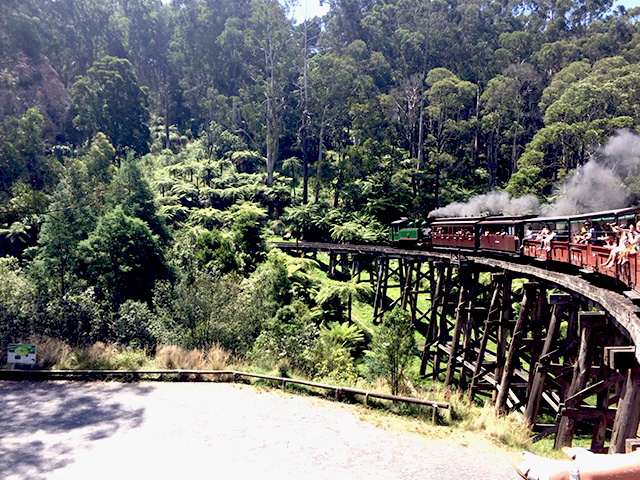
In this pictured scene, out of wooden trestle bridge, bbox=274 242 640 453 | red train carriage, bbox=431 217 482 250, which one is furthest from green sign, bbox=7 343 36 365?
Answer: red train carriage, bbox=431 217 482 250

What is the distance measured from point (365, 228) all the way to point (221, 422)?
2603 centimetres

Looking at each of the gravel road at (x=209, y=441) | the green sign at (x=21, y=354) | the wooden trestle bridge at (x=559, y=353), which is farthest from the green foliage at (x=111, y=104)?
the gravel road at (x=209, y=441)

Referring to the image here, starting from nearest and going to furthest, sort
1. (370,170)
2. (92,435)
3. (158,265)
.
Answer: (92,435) < (158,265) < (370,170)

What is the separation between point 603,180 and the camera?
30359 millimetres

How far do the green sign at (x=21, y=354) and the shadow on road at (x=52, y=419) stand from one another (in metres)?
0.75

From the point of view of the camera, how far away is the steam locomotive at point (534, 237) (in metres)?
9.96

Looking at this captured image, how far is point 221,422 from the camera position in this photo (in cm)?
1103

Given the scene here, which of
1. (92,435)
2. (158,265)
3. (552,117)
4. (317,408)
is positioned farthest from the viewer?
(552,117)

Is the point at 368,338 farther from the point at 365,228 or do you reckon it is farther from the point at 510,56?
the point at 510,56

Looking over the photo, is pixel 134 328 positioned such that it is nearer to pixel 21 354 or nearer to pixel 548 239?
pixel 21 354

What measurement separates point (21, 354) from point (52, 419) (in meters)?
4.19

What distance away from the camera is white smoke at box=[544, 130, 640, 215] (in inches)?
1143

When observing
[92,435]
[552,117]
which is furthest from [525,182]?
[92,435]

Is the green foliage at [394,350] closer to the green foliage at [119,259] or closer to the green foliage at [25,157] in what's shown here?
the green foliage at [119,259]
